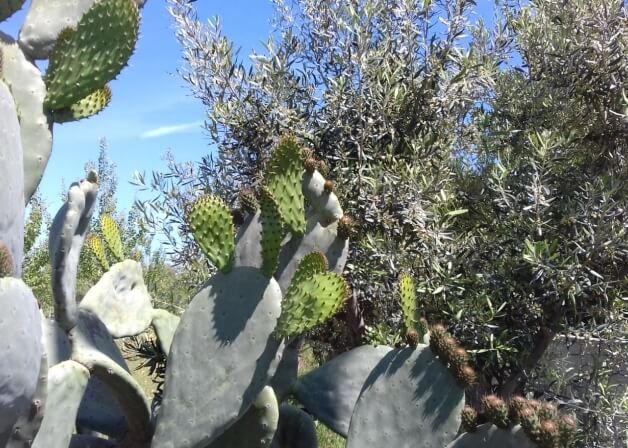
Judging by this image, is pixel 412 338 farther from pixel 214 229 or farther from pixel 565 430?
pixel 214 229

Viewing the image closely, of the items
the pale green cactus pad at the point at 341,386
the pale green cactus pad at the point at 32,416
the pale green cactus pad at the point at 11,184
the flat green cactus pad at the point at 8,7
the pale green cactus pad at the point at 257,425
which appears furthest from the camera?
the pale green cactus pad at the point at 341,386

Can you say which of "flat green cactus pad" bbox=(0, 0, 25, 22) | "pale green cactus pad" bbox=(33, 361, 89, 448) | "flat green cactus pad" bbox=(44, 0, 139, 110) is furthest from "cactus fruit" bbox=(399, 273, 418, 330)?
"flat green cactus pad" bbox=(0, 0, 25, 22)

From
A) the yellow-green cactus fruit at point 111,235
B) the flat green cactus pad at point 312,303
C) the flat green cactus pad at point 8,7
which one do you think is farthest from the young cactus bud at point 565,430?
the yellow-green cactus fruit at point 111,235

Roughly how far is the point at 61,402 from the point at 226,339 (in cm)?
68

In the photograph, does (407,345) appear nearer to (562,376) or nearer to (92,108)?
(562,376)

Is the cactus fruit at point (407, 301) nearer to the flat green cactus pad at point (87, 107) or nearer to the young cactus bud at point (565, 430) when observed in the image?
the young cactus bud at point (565, 430)

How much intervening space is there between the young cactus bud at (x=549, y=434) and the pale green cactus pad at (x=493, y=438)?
6cm

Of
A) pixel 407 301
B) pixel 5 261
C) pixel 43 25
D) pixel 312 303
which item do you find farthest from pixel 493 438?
pixel 43 25

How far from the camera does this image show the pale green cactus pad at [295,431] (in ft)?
11.7

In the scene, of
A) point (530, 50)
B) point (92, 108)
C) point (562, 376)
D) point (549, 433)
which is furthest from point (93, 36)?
point (562, 376)

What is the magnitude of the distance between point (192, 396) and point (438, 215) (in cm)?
165

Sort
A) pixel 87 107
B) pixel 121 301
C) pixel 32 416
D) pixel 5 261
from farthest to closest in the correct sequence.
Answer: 1. pixel 121 301
2. pixel 87 107
3. pixel 32 416
4. pixel 5 261

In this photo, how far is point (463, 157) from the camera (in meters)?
4.38

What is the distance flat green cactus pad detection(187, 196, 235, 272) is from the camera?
2738 millimetres
